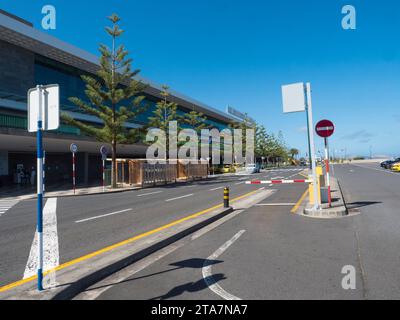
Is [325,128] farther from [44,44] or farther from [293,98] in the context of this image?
[44,44]

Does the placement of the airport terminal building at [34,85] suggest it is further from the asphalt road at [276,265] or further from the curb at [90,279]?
the asphalt road at [276,265]

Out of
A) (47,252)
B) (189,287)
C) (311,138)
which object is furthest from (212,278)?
(311,138)

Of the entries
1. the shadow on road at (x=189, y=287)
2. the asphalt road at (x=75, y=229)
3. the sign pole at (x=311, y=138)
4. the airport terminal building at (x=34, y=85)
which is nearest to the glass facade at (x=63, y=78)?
the airport terminal building at (x=34, y=85)

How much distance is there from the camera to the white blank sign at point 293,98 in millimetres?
9609

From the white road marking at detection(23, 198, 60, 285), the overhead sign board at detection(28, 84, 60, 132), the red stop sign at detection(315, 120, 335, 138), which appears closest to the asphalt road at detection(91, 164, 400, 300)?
the white road marking at detection(23, 198, 60, 285)

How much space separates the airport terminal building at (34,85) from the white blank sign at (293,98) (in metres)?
16.1

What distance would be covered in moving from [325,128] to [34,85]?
29.7m

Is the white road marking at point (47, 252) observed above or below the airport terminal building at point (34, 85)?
below

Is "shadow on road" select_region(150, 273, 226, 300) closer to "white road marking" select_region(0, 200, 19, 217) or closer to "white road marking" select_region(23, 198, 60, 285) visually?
"white road marking" select_region(23, 198, 60, 285)
